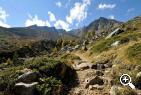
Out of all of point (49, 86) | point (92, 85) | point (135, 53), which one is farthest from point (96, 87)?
point (135, 53)

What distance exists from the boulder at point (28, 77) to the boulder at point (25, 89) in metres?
1.01

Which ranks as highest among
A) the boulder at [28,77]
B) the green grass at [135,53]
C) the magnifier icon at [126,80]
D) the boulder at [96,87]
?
the green grass at [135,53]

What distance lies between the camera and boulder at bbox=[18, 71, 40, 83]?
71.0 feet

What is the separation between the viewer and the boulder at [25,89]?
2019 centimetres

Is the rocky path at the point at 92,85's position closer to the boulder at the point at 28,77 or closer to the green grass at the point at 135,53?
the boulder at the point at 28,77

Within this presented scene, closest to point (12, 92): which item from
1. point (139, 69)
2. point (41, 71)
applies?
point (41, 71)

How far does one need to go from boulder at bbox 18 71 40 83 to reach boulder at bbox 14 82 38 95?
101 cm

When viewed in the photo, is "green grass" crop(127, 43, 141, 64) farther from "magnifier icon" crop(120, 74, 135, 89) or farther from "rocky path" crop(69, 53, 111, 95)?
"magnifier icon" crop(120, 74, 135, 89)

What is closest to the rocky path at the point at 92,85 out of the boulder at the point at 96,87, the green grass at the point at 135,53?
the boulder at the point at 96,87

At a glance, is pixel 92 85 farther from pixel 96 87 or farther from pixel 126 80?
pixel 126 80

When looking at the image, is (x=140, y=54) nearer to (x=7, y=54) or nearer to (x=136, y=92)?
(x=136, y=92)

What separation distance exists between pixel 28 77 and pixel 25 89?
5.77 feet

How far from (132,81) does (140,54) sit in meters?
7.40

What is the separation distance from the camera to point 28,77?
71.7 ft
